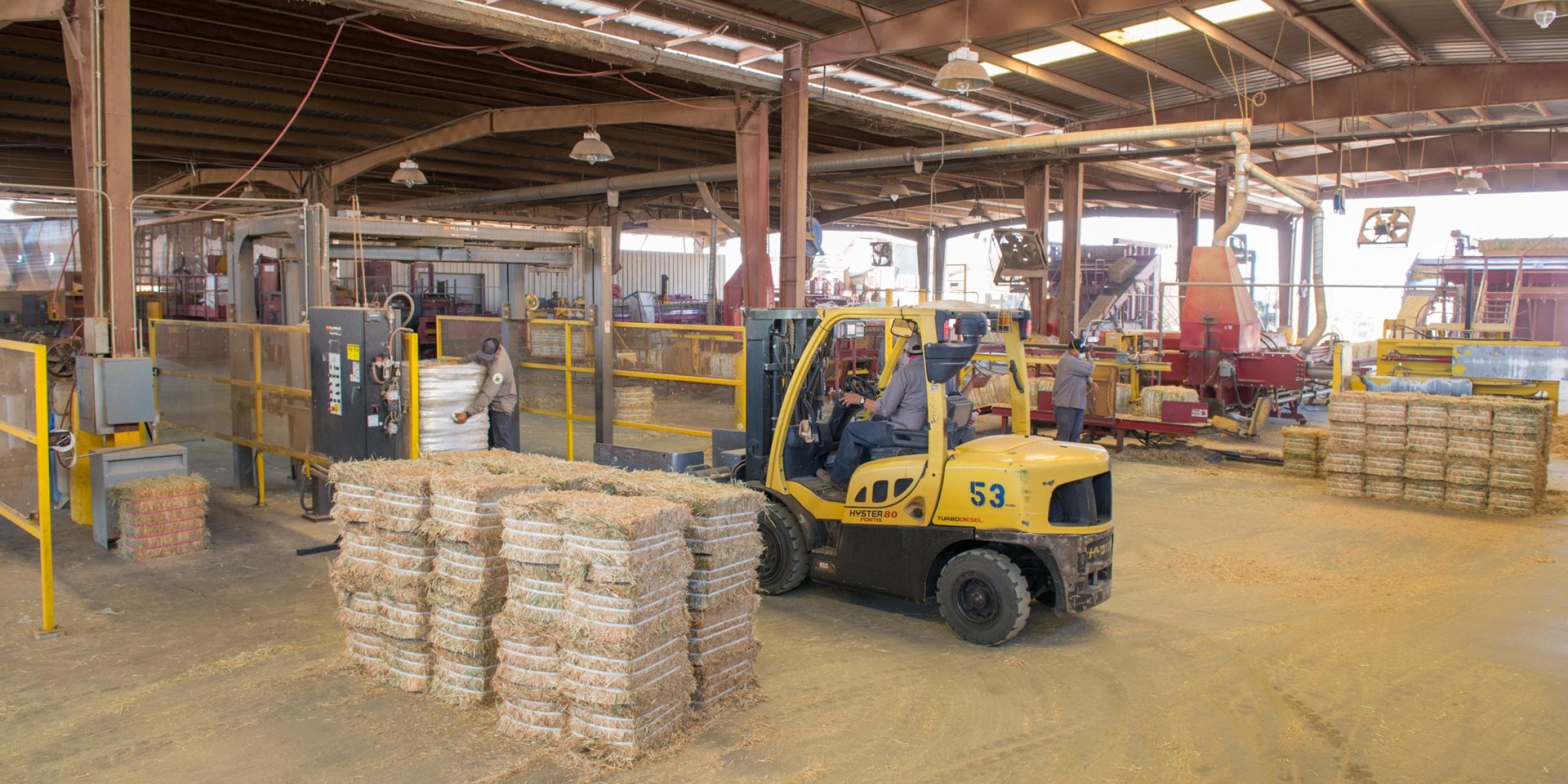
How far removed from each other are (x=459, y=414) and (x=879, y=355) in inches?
439

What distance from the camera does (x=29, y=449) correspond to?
733 centimetres

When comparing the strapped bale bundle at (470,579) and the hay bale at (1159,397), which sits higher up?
the hay bale at (1159,397)

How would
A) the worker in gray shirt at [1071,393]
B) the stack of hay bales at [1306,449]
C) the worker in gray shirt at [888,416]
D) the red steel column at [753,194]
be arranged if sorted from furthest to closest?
the red steel column at [753,194]
the stack of hay bales at [1306,449]
the worker in gray shirt at [1071,393]
the worker in gray shirt at [888,416]

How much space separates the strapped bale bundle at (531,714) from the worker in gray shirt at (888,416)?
3.05 meters

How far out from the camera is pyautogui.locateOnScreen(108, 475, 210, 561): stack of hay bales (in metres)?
8.89

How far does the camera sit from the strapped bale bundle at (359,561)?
5945mm

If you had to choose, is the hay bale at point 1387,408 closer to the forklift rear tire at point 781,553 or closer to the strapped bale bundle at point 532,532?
the forklift rear tire at point 781,553

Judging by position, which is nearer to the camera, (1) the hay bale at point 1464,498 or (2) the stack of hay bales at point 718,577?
(2) the stack of hay bales at point 718,577

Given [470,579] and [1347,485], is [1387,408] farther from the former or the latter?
[470,579]

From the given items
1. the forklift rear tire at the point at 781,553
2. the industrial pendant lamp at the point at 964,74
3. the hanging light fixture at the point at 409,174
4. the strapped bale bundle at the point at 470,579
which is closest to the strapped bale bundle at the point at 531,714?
the strapped bale bundle at the point at 470,579

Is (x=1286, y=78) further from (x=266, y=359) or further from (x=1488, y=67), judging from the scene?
(x=266, y=359)

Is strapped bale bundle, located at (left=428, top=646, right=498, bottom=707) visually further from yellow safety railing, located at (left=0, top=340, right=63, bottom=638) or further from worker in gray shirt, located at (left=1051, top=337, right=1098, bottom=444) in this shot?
worker in gray shirt, located at (left=1051, top=337, right=1098, bottom=444)

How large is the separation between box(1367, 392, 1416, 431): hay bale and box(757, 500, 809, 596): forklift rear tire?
324 inches

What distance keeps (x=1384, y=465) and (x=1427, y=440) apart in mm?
535
